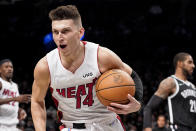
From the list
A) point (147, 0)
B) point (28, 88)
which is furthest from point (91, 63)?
point (147, 0)

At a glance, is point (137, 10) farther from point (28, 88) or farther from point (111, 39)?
point (28, 88)

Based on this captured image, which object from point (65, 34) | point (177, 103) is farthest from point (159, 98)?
point (65, 34)

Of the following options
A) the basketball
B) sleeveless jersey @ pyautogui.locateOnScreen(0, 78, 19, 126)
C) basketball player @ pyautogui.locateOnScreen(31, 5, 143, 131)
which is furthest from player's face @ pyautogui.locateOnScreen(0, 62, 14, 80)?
the basketball

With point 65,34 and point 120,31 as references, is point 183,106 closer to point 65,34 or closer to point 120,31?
point 65,34

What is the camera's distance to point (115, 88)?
274cm

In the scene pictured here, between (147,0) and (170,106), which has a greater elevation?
(147,0)

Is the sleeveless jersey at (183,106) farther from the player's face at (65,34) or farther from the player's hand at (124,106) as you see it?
the player's face at (65,34)

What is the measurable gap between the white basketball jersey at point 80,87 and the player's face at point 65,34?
0.72 feet

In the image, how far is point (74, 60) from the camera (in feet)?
9.83

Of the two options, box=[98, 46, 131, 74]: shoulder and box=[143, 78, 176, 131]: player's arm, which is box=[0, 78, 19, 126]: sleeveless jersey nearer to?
box=[143, 78, 176, 131]: player's arm

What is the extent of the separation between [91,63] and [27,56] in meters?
12.1

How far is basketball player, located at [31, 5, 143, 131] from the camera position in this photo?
2902mm

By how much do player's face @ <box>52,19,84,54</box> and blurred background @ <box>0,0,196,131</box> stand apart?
35.1ft

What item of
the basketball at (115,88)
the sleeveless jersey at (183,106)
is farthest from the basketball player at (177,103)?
the basketball at (115,88)
